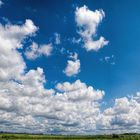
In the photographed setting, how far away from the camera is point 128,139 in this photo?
182 m

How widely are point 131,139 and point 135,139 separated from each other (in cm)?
258

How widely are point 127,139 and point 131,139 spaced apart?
2.47m

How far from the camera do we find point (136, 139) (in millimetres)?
180500

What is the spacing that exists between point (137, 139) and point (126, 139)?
6694 millimetres

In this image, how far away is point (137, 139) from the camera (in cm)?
18012

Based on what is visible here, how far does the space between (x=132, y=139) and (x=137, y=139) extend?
4.63 m

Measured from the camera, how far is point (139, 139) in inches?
7013

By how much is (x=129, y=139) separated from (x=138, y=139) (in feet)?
17.3

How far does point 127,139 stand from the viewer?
183 meters

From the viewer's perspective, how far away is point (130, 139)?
180m

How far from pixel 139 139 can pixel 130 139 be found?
17.5 ft

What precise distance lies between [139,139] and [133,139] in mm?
4726

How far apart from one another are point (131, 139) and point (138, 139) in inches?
175

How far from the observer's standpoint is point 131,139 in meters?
182
